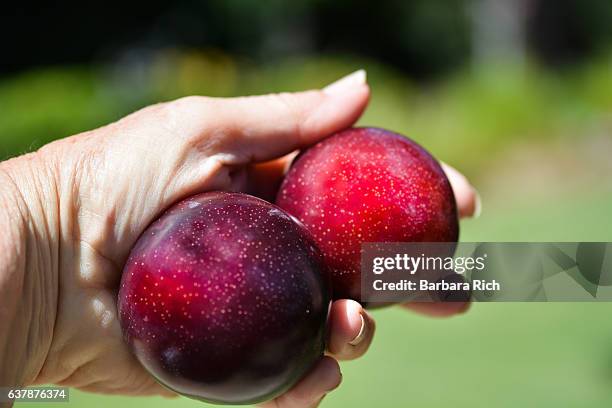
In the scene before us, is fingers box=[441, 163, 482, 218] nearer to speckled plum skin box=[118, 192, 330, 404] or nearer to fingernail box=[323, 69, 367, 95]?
fingernail box=[323, 69, 367, 95]

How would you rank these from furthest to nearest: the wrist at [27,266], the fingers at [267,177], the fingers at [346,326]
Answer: the fingers at [267,177]
the fingers at [346,326]
the wrist at [27,266]

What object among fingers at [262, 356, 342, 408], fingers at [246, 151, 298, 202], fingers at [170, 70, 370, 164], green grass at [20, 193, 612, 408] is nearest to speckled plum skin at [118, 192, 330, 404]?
fingers at [262, 356, 342, 408]

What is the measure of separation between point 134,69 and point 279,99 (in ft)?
49.9

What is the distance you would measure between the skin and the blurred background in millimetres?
409

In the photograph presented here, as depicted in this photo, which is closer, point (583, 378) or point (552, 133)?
point (583, 378)

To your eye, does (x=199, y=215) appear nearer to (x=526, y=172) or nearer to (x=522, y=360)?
(x=522, y=360)

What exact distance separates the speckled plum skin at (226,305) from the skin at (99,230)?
8.1 inches

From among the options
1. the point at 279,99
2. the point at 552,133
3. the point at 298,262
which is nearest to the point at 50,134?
the point at 552,133

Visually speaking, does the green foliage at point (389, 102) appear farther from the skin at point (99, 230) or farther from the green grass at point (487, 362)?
the skin at point (99, 230)

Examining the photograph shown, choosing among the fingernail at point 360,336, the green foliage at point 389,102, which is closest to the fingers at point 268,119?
the fingernail at point 360,336

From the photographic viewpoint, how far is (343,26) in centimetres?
A: 2225

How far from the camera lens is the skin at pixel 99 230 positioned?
7.20 ft

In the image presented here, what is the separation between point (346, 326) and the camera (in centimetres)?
224

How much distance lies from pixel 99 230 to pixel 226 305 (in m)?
0.56
